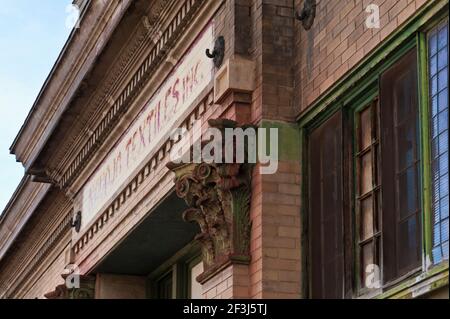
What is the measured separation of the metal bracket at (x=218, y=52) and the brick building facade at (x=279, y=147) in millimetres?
26

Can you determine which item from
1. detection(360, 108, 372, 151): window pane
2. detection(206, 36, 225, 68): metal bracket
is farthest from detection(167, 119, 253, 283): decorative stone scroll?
detection(360, 108, 372, 151): window pane

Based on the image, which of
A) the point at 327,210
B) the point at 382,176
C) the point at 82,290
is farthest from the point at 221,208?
the point at 82,290

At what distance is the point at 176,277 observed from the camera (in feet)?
65.5

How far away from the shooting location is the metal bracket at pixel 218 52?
1531 centimetres

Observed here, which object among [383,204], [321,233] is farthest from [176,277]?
[383,204]

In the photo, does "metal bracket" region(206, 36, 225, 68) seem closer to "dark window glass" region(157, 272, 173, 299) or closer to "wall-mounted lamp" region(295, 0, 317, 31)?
"wall-mounted lamp" region(295, 0, 317, 31)

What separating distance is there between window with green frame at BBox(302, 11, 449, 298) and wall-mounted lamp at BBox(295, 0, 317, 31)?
1042 millimetres

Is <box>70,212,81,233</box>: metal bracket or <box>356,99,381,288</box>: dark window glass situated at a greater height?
<box>70,212,81,233</box>: metal bracket

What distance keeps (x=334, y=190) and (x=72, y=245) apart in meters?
9.08

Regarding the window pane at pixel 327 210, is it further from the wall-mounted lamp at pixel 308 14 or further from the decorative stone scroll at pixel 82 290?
the decorative stone scroll at pixel 82 290

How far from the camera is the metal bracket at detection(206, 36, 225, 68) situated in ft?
50.2

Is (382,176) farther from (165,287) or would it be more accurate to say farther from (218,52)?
(165,287)

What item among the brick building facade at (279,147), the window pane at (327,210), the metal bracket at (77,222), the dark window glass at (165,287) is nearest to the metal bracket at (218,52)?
the brick building facade at (279,147)
